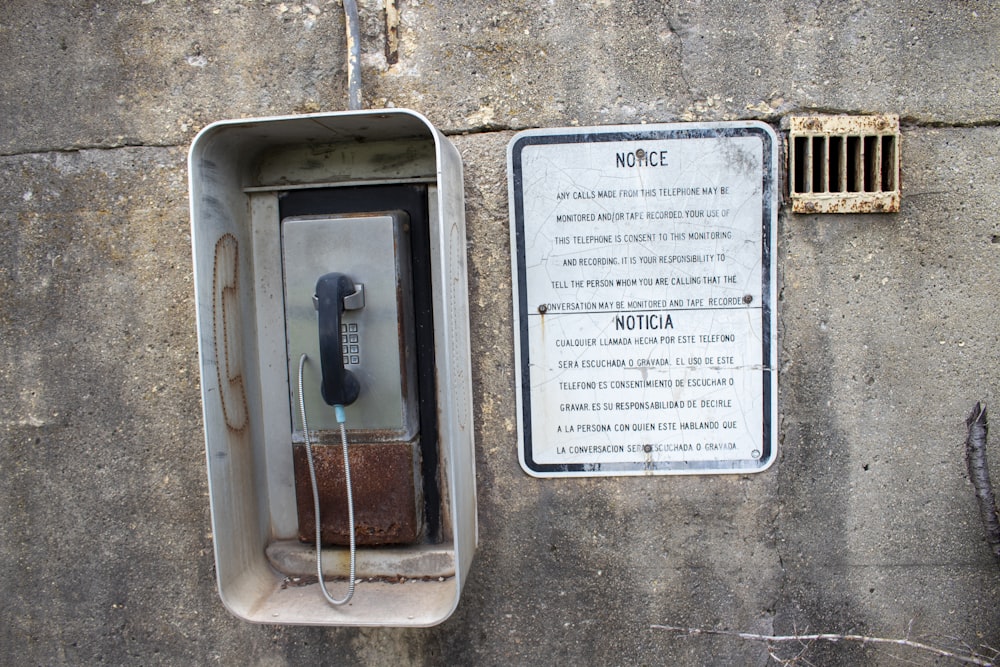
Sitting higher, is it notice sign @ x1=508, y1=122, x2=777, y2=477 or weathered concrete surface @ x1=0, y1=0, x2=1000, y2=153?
weathered concrete surface @ x1=0, y1=0, x2=1000, y2=153

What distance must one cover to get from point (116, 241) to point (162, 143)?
0.31 m

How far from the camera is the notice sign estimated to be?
68.1 inches

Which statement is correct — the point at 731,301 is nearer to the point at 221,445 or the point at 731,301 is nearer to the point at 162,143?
the point at 221,445

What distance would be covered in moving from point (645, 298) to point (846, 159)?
0.64 metres

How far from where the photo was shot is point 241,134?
5.33ft

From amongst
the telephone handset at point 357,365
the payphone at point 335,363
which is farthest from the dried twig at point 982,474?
the telephone handset at point 357,365

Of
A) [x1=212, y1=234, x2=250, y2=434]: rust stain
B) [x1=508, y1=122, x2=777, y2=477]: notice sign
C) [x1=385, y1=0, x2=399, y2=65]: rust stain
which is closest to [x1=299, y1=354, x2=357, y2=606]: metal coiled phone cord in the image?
[x1=212, y1=234, x2=250, y2=434]: rust stain

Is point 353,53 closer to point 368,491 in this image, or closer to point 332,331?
point 332,331

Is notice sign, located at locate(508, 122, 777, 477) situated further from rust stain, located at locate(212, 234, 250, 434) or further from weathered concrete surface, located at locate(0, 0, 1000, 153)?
rust stain, located at locate(212, 234, 250, 434)

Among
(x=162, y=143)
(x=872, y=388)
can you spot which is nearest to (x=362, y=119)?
(x=162, y=143)

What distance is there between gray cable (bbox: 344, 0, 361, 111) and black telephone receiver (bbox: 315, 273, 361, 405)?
524 millimetres

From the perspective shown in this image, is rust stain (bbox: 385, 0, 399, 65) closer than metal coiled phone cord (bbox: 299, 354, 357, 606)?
No

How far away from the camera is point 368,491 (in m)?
1.62

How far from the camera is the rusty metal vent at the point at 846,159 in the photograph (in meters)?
1.72
